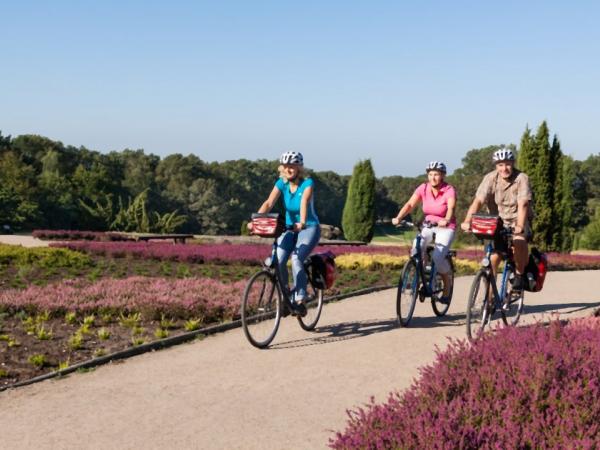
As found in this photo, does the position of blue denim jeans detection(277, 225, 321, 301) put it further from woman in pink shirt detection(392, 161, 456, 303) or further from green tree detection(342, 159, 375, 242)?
green tree detection(342, 159, 375, 242)

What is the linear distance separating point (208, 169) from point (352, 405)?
70.9 m

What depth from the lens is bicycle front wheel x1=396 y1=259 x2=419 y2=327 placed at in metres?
8.84

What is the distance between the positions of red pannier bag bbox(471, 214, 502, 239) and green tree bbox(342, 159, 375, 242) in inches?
1194

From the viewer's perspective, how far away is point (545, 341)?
541 cm

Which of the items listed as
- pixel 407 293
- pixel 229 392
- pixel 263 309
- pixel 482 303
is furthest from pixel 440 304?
pixel 229 392

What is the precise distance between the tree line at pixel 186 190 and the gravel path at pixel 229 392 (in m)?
18.8

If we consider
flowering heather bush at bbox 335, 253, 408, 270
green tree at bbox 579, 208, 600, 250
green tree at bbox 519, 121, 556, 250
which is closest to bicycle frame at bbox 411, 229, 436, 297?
flowering heather bush at bbox 335, 253, 408, 270

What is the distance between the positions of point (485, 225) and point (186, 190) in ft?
185

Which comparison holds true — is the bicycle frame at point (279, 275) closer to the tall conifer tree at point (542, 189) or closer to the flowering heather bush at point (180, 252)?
the flowering heather bush at point (180, 252)

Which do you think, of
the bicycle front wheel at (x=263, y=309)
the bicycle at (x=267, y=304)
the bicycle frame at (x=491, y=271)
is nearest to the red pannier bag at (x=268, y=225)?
Result: the bicycle at (x=267, y=304)

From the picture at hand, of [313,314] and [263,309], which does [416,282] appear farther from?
[263,309]

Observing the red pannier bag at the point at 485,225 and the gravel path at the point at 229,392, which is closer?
the gravel path at the point at 229,392

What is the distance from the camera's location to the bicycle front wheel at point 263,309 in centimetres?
800

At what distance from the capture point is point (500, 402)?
4117 mm
